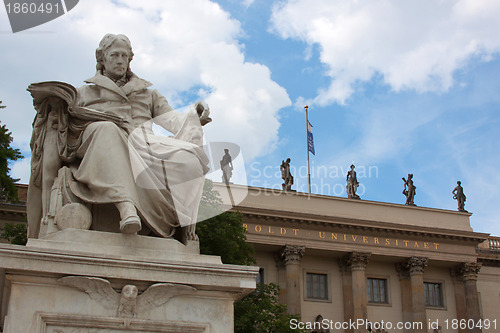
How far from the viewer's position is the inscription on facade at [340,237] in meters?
36.5

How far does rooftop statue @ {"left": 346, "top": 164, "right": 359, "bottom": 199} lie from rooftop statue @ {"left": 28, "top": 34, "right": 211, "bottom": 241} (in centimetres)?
3550

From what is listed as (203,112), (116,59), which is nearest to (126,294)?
(203,112)

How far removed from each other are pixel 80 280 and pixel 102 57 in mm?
2273

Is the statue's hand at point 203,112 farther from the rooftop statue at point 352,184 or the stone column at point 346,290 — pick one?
the rooftop statue at point 352,184

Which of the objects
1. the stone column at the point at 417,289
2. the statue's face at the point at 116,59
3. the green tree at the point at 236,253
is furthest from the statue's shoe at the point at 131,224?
the stone column at the point at 417,289

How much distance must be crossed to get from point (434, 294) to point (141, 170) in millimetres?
38060

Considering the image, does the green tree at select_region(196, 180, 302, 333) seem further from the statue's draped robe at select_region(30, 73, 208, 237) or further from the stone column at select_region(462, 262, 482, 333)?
the stone column at select_region(462, 262, 482, 333)

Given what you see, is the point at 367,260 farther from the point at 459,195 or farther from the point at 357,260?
the point at 459,195

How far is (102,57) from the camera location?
591 cm

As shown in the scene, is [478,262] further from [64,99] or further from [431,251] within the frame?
[64,99]

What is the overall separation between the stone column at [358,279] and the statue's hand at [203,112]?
32292 mm

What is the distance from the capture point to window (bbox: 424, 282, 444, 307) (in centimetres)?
4028

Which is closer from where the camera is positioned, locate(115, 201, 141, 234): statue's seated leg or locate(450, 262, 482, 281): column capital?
locate(115, 201, 141, 234): statue's seated leg

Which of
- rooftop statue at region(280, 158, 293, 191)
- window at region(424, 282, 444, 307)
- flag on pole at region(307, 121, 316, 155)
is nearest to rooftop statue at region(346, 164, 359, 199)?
flag on pole at region(307, 121, 316, 155)
